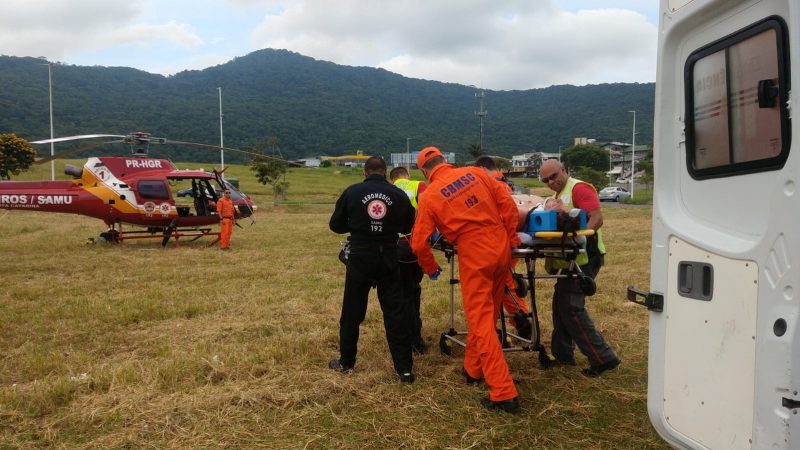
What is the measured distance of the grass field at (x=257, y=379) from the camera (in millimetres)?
3725

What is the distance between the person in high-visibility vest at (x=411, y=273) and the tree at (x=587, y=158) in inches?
2580

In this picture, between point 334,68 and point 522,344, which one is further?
point 334,68

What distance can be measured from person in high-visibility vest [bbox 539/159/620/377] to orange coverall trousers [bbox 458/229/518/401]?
29.3 inches

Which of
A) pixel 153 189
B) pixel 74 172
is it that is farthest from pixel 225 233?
pixel 74 172

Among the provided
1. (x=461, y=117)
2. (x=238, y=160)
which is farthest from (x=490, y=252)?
(x=461, y=117)

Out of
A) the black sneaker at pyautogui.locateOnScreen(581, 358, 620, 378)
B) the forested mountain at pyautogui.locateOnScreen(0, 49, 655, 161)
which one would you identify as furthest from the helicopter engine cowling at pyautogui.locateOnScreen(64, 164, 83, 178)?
the forested mountain at pyautogui.locateOnScreen(0, 49, 655, 161)

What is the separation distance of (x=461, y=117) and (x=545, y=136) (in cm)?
2549

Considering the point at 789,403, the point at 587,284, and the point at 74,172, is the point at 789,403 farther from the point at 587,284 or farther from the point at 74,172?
the point at 74,172

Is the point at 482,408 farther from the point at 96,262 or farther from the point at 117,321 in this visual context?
the point at 96,262

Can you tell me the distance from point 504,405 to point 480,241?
1174 mm

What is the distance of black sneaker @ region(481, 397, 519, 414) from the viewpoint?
401cm

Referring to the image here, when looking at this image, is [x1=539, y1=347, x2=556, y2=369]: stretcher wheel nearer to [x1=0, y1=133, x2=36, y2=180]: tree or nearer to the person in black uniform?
the person in black uniform

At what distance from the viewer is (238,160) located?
3799 inches

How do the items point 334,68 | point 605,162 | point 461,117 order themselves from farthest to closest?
point 334,68 → point 461,117 → point 605,162
